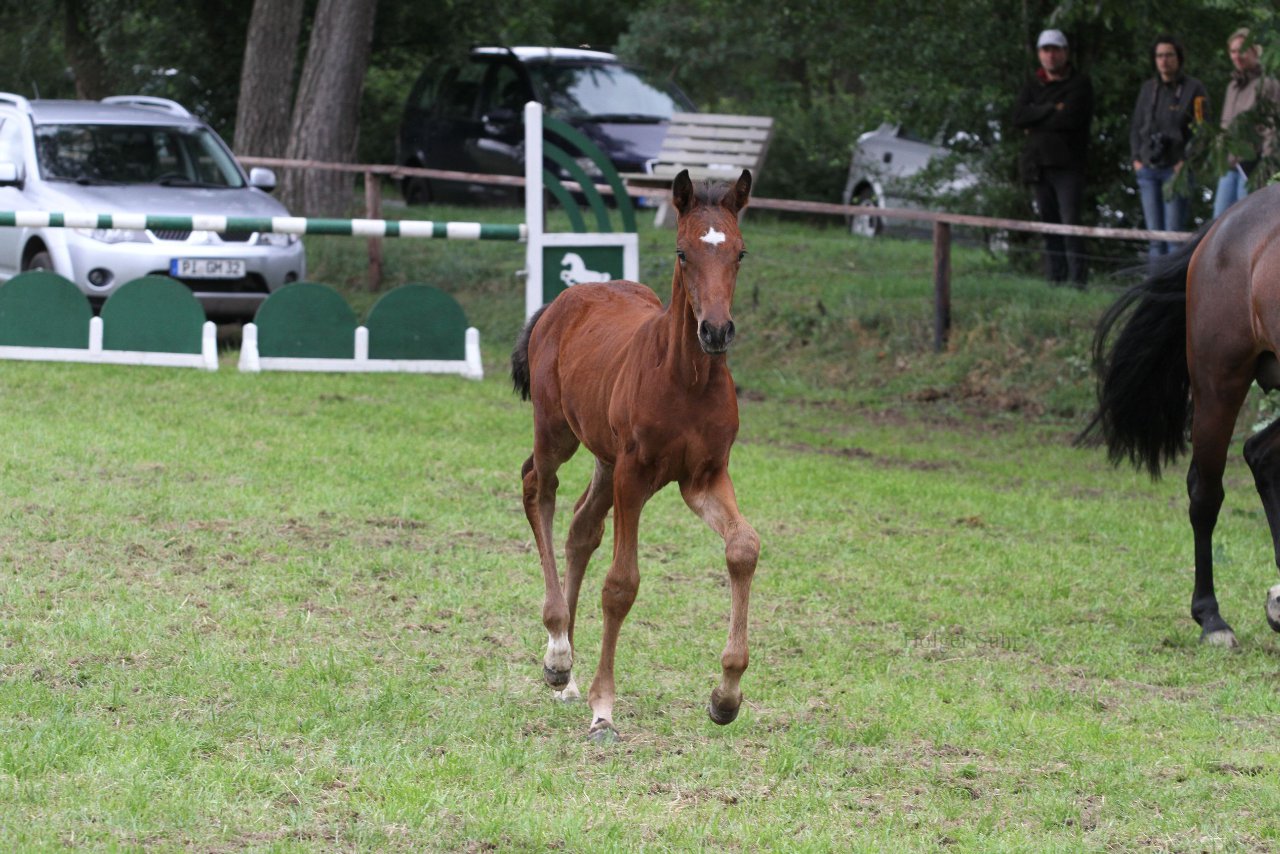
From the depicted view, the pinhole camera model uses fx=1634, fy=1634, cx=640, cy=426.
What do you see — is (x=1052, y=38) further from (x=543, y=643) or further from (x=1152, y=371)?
(x=543, y=643)

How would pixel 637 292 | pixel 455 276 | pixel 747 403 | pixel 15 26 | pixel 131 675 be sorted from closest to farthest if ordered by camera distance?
pixel 131 675 < pixel 637 292 < pixel 747 403 < pixel 455 276 < pixel 15 26

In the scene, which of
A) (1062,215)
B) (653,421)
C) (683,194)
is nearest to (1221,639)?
(653,421)

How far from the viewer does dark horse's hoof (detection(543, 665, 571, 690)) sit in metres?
5.46

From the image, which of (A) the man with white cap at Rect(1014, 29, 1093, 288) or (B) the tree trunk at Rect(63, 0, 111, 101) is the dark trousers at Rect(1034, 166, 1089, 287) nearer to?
(A) the man with white cap at Rect(1014, 29, 1093, 288)

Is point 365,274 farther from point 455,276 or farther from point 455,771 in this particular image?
point 455,771

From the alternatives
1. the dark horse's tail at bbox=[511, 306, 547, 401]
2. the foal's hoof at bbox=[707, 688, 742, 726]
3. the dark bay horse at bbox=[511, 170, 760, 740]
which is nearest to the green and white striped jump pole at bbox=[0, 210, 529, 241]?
the dark horse's tail at bbox=[511, 306, 547, 401]

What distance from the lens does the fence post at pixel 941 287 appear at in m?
13.4

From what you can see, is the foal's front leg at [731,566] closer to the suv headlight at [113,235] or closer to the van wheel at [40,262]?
the suv headlight at [113,235]

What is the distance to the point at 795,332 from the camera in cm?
1450

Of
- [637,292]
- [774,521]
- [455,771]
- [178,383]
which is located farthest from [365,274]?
[455,771]

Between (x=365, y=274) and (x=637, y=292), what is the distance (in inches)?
466

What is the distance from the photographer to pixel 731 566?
487 centimetres

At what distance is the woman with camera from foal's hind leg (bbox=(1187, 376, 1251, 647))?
16.6 ft

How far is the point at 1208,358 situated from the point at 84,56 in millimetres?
21680
